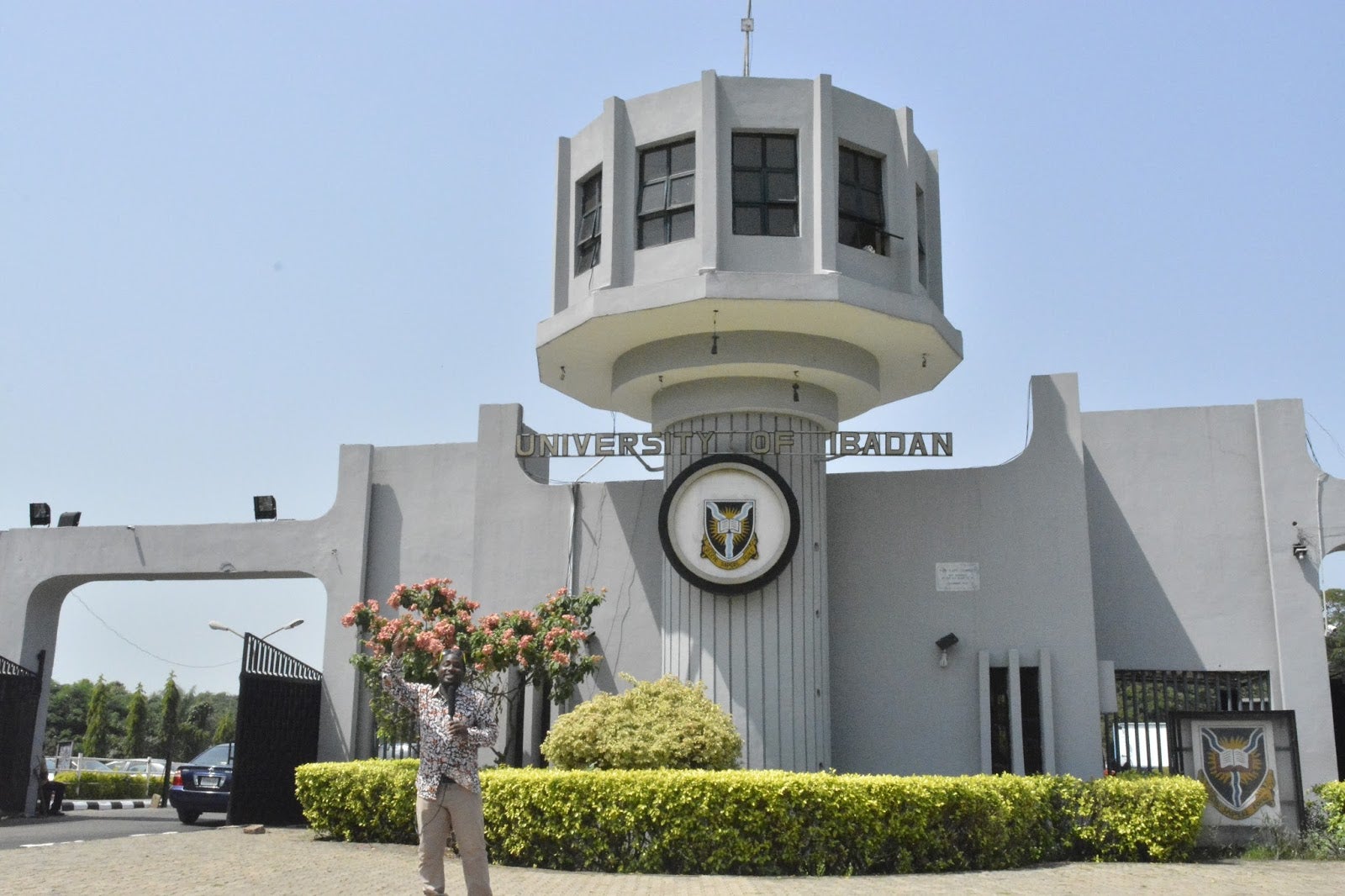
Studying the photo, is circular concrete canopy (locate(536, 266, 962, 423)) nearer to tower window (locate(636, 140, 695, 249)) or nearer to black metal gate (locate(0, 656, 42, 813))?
tower window (locate(636, 140, 695, 249))

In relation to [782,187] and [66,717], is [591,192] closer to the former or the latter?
[782,187]

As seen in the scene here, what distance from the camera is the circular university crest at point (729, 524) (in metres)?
15.3

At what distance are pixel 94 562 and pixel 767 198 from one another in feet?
40.5

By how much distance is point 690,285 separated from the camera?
46.4ft

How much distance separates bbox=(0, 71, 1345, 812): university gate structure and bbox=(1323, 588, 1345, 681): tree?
28.7m

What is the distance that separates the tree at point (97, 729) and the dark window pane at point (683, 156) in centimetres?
3829

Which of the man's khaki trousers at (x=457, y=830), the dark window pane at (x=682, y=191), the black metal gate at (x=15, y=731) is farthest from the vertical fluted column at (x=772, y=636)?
the black metal gate at (x=15, y=731)

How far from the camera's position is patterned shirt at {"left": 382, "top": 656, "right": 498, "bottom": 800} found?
846 cm

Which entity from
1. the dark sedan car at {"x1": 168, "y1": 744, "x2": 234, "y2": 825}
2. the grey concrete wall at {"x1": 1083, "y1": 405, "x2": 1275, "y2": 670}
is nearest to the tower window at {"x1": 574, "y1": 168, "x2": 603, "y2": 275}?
the grey concrete wall at {"x1": 1083, "y1": 405, "x2": 1275, "y2": 670}

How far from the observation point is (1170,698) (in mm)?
16500

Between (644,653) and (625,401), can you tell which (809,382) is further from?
(644,653)

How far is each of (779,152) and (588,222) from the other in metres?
2.74

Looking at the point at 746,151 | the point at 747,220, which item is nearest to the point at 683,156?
the point at 746,151

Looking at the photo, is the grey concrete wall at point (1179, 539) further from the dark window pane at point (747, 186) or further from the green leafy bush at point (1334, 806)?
the dark window pane at point (747, 186)
